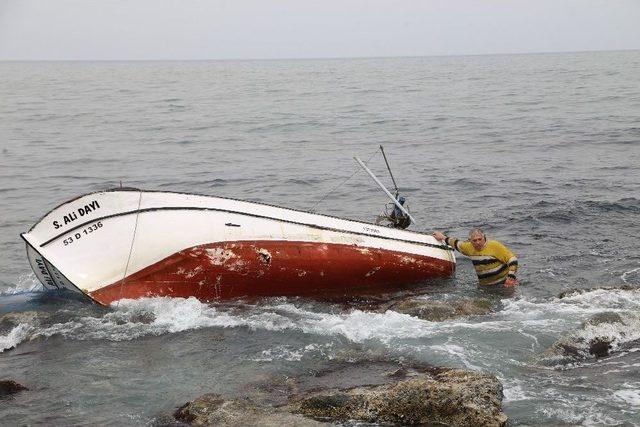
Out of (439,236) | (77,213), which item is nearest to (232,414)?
(77,213)

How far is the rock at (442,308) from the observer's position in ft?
34.4

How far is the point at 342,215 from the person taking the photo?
61.0 feet

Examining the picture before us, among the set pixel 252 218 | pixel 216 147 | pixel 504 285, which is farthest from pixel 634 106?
pixel 252 218

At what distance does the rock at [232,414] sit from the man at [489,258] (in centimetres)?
564

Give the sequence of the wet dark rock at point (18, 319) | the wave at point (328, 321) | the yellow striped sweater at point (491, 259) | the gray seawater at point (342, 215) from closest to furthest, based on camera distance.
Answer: the gray seawater at point (342, 215) < the wave at point (328, 321) < the wet dark rock at point (18, 319) < the yellow striped sweater at point (491, 259)

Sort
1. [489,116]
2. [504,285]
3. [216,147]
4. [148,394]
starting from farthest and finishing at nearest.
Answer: [489,116], [216,147], [504,285], [148,394]

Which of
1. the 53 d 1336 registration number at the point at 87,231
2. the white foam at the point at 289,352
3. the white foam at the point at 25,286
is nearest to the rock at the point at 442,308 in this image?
the white foam at the point at 289,352

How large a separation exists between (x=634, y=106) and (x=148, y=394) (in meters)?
38.3

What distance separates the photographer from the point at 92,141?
110 feet

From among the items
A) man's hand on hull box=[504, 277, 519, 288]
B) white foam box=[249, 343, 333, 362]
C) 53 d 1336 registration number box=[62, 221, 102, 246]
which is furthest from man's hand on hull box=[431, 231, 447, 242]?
53 d 1336 registration number box=[62, 221, 102, 246]

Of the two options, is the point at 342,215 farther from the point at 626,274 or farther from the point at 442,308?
the point at 442,308

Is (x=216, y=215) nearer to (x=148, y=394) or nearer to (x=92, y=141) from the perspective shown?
(x=148, y=394)

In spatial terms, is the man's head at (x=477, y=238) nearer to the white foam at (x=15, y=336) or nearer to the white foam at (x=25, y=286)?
the white foam at (x=15, y=336)

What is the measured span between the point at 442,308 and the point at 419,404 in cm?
362
